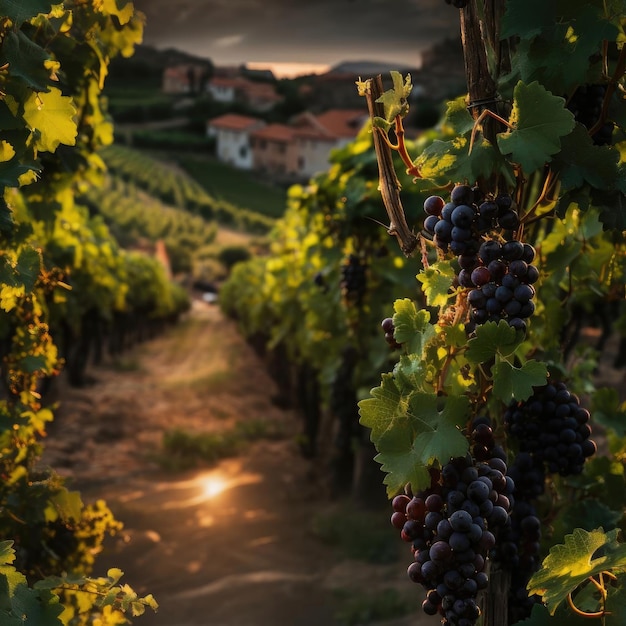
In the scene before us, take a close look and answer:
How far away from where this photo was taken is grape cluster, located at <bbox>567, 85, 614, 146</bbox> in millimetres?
2309

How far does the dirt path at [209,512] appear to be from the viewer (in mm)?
5910

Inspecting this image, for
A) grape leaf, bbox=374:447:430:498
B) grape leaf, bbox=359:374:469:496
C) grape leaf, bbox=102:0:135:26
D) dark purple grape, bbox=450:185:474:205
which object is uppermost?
grape leaf, bbox=102:0:135:26

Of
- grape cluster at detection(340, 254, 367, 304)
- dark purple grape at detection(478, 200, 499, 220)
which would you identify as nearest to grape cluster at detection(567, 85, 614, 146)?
dark purple grape at detection(478, 200, 499, 220)

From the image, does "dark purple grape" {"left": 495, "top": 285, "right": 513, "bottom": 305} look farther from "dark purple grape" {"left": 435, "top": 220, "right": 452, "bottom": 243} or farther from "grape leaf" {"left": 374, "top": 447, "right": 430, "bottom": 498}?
"grape leaf" {"left": 374, "top": 447, "right": 430, "bottom": 498}

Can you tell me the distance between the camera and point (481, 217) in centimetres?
192

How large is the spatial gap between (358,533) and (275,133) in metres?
26.2

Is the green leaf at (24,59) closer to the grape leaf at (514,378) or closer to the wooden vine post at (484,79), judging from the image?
the wooden vine post at (484,79)

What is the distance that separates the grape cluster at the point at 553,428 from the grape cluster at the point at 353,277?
3.27 metres

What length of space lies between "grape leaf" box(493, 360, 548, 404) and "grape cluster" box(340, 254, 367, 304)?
3997 mm

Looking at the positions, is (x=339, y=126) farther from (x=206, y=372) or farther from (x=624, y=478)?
(x=624, y=478)

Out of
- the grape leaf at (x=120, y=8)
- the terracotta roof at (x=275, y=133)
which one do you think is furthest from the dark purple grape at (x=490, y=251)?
the terracotta roof at (x=275, y=133)

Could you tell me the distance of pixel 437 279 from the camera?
198 centimetres

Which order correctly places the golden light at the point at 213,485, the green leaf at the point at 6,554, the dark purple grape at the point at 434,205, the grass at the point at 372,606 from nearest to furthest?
1. the green leaf at the point at 6,554
2. the dark purple grape at the point at 434,205
3. the grass at the point at 372,606
4. the golden light at the point at 213,485

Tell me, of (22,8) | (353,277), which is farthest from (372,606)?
(22,8)
